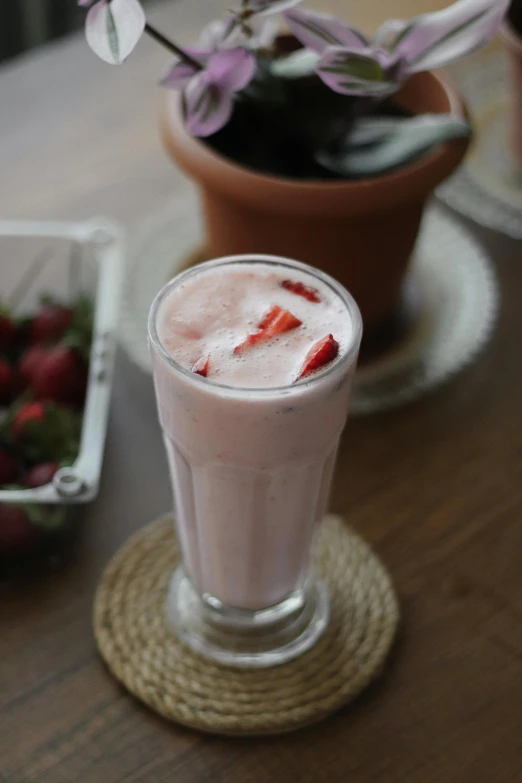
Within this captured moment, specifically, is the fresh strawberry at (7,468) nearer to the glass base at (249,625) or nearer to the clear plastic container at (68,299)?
the clear plastic container at (68,299)

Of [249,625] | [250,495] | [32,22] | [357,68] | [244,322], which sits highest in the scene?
[357,68]

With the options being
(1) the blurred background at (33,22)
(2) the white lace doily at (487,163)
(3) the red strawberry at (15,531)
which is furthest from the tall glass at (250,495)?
(1) the blurred background at (33,22)

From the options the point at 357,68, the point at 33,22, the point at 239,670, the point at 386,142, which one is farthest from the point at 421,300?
the point at 33,22

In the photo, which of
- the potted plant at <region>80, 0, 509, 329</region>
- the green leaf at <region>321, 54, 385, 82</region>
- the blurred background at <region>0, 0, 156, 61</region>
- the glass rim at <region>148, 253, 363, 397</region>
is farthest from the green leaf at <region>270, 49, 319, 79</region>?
the blurred background at <region>0, 0, 156, 61</region>

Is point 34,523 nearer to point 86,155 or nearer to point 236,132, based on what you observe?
point 236,132

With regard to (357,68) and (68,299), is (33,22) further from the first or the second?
(357,68)

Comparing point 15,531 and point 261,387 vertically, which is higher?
point 261,387
